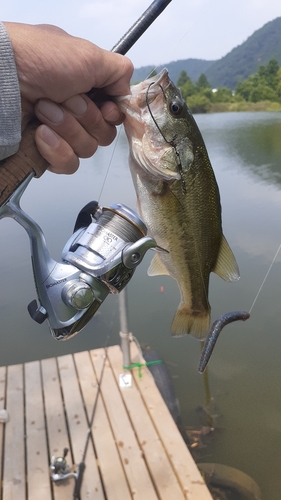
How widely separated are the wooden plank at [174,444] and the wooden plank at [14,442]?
87 centimetres

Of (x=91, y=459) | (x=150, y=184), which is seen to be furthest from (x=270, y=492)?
(x=150, y=184)

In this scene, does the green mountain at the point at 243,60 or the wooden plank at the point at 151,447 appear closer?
the wooden plank at the point at 151,447

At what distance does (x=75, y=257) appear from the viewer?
4.00 ft

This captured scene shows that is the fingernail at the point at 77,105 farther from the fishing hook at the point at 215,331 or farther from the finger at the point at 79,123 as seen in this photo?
the fishing hook at the point at 215,331

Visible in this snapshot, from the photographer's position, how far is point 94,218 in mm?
1317

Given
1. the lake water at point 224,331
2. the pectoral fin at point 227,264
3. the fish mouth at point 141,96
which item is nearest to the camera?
the fish mouth at point 141,96

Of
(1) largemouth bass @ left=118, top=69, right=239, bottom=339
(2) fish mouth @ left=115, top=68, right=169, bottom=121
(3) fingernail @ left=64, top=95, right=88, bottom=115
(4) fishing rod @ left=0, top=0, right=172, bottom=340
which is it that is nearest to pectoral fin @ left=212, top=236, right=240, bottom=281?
(1) largemouth bass @ left=118, top=69, right=239, bottom=339

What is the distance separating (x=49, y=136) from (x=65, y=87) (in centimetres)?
17

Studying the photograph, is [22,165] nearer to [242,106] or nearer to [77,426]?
[77,426]

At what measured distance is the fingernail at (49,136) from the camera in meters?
1.28

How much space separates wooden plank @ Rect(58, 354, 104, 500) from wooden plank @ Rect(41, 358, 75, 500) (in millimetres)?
44

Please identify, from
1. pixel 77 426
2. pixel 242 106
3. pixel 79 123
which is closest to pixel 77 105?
pixel 79 123

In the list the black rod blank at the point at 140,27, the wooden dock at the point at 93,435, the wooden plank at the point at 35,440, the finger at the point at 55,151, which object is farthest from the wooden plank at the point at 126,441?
the black rod blank at the point at 140,27

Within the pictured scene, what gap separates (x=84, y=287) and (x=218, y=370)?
369 cm
